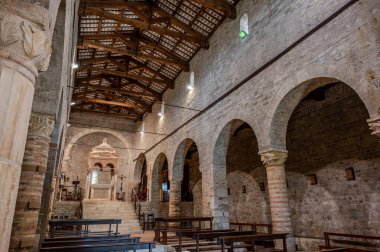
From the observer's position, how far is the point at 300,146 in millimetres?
10484

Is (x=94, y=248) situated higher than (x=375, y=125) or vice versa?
(x=375, y=125)

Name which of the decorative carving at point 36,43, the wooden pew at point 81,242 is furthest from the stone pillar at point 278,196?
the decorative carving at point 36,43

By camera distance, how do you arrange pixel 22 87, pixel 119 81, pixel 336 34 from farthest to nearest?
pixel 119 81 → pixel 336 34 → pixel 22 87

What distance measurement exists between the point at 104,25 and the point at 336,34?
10337 millimetres

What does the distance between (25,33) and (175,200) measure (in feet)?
40.4

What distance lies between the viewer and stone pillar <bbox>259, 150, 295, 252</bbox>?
7066 mm

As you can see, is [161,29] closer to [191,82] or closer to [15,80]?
[191,82]

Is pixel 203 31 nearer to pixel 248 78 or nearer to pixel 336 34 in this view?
pixel 248 78

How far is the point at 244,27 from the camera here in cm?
982

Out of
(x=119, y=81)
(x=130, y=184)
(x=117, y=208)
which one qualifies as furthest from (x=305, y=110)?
(x=130, y=184)

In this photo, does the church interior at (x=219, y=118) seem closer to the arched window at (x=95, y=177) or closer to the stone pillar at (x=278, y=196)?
the stone pillar at (x=278, y=196)

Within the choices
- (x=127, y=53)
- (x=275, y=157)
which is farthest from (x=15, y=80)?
(x=127, y=53)

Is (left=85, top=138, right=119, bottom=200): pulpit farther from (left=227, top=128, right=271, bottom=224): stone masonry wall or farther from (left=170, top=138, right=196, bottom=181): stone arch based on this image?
(left=227, top=128, right=271, bottom=224): stone masonry wall

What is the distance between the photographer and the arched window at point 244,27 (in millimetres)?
9602
